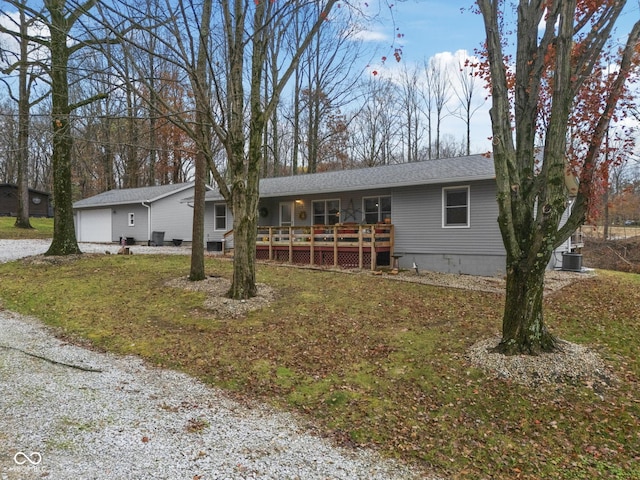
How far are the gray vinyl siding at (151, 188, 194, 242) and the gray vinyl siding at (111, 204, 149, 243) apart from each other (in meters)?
0.73

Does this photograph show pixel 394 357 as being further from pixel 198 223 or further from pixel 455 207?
pixel 455 207

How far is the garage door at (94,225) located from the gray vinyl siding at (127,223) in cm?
58

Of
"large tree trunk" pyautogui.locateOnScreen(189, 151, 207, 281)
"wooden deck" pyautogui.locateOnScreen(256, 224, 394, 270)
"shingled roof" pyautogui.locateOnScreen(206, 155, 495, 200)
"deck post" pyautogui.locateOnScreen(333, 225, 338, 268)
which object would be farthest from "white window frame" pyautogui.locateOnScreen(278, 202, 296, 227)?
"large tree trunk" pyautogui.locateOnScreen(189, 151, 207, 281)

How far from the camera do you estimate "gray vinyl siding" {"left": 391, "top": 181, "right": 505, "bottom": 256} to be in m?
11.2

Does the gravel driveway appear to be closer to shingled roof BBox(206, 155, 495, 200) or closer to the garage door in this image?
shingled roof BBox(206, 155, 495, 200)

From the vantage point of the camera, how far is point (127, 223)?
22562 mm

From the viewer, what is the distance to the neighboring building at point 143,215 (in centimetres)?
2142

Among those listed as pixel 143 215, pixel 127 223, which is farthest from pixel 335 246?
pixel 127 223

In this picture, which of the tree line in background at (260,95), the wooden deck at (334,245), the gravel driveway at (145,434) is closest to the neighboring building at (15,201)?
the tree line in background at (260,95)

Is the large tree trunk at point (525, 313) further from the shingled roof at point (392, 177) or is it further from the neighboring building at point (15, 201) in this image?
the neighboring building at point (15, 201)

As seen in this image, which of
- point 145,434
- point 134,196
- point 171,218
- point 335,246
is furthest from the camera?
point 134,196

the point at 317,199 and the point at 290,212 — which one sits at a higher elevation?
the point at 317,199

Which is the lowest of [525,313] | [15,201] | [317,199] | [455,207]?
[525,313]

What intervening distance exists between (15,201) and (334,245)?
A: 36.4 meters
